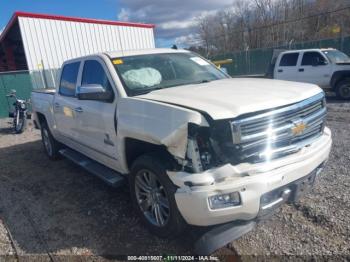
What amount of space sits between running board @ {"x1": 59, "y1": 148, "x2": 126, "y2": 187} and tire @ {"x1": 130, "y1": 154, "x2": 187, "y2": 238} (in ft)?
1.20

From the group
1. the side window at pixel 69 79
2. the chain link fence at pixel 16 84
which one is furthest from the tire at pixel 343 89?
the chain link fence at pixel 16 84

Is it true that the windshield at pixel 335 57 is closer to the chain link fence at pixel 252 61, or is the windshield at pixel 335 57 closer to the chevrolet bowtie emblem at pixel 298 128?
the chevrolet bowtie emblem at pixel 298 128

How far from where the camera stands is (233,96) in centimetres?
289

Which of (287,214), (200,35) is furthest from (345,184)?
(200,35)

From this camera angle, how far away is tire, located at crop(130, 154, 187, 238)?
2836 millimetres

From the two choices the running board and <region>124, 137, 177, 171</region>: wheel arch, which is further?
the running board

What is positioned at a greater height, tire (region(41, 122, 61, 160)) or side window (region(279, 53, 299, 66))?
side window (region(279, 53, 299, 66))

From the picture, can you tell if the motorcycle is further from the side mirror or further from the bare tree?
the bare tree

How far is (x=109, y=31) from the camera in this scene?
2077 cm

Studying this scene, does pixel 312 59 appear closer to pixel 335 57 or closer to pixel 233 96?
pixel 335 57

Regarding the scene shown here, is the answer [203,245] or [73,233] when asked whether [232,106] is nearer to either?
[203,245]

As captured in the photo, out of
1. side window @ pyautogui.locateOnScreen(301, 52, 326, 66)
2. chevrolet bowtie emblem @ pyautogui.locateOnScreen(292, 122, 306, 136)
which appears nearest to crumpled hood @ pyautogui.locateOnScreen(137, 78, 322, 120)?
A: chevrolet bowtie emblem @ pyautogui.locateOnScreen(292, 122, 306, 136)

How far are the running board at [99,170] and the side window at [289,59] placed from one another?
9.45 metres

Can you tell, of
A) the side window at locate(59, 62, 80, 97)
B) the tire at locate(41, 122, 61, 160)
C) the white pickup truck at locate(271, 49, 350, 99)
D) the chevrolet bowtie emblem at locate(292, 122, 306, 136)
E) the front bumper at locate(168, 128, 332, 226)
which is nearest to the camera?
the front bumper at locate(168, 128, 332, 226)
